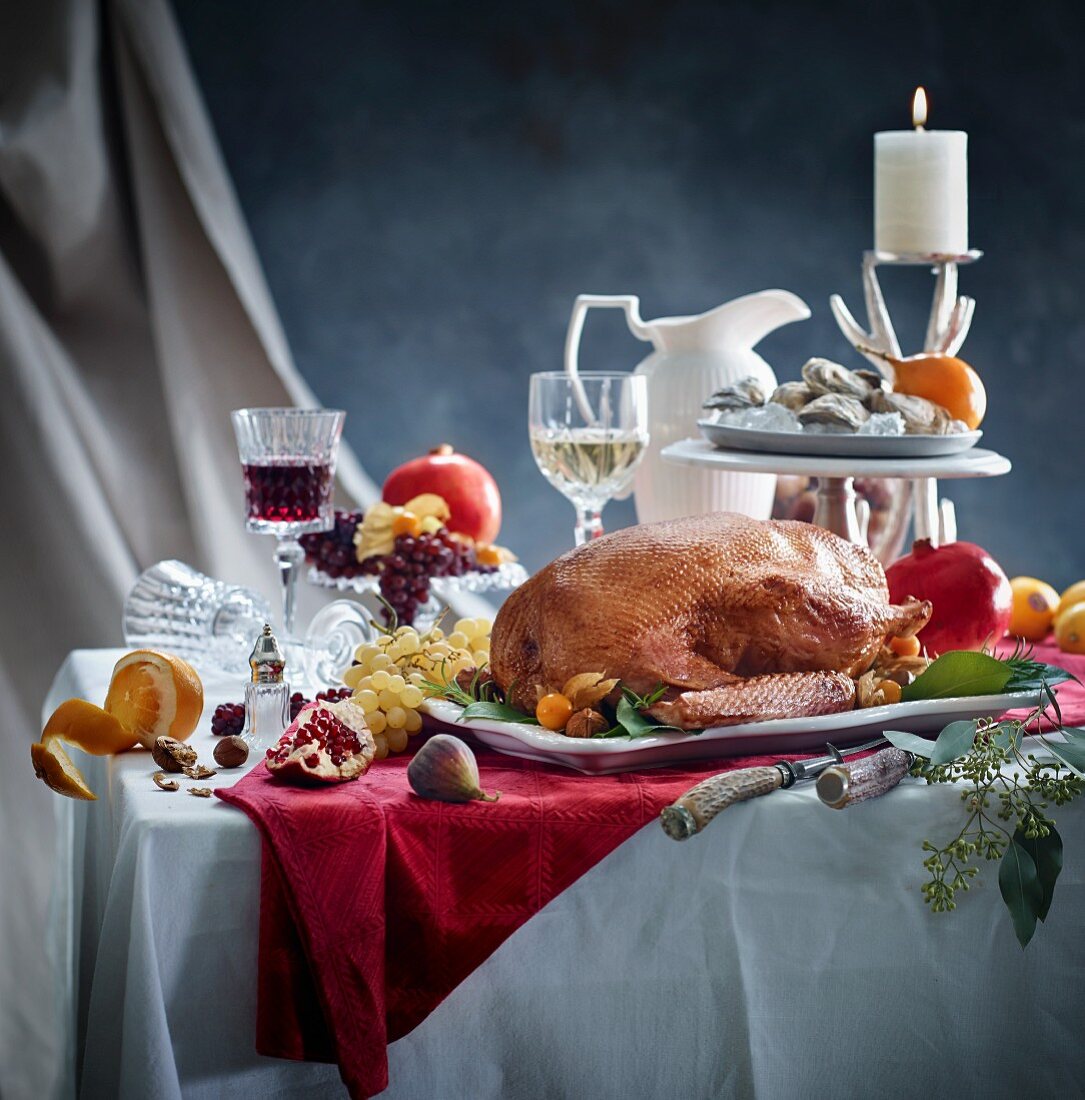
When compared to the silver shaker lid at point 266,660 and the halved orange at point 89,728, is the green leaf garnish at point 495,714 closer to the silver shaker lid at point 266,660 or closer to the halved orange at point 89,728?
the silver shaker lid at point 266,660

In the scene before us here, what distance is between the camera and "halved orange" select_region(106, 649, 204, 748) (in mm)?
1161

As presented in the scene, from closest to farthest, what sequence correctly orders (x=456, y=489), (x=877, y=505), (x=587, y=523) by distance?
(x=587, y=523)
(x=877, y=505)
(x=456, y=489)

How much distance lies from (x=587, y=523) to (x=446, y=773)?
2.22 feet

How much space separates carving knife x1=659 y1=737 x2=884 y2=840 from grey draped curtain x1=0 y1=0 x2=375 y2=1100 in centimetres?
182

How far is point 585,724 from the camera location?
107 cm

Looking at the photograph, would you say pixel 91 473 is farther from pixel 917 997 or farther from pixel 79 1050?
pixel 917 997

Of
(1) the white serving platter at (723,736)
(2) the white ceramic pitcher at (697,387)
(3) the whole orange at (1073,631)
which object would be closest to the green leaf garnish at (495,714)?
(1) the white serving platter at (723,736)

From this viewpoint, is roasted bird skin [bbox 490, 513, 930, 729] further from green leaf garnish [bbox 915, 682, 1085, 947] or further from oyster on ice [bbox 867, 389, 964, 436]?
oyster on ice [bbox 867, 389, 964, 436]

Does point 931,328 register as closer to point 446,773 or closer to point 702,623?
point 702,623

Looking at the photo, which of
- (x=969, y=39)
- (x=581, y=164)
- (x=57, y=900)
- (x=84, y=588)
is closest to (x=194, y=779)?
(x=57, y=900)

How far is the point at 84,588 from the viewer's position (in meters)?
2.65

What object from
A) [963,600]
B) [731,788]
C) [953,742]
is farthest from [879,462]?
[731,788]

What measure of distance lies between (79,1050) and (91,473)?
1.60 meters

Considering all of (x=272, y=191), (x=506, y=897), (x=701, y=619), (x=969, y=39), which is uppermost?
(x=969, y=39)
